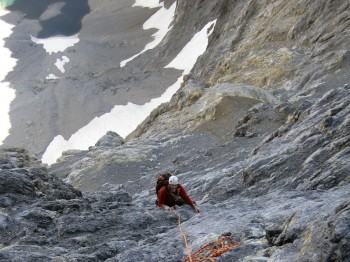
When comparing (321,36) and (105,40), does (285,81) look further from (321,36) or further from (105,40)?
(105,40)

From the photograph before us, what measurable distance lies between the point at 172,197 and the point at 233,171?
5.24 metres

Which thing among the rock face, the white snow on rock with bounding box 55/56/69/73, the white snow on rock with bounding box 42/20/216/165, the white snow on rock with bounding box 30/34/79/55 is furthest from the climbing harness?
the white snow on rock with bounding box 30/34/79/55

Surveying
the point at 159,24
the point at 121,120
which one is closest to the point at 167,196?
the point at 121,120

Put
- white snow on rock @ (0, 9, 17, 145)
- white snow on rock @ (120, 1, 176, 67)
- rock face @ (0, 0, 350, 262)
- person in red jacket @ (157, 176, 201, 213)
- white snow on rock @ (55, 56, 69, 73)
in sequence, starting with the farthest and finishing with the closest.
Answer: white snow on rock @ (55, 56, 69, 73), white snow on rock @ (120, 1, 176, 67), white snow on rock @ (0, 9, 17, 145), person in red jacket @ (157, 176, 201, 213), rock face @ (0, 0, 350, 262)

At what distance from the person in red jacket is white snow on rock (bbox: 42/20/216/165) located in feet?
136

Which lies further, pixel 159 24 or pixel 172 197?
pixel 159 24

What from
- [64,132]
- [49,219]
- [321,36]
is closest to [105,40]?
Answer: [64,132]

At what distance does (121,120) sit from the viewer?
5947cm

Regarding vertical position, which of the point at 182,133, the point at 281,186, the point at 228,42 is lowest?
the point at 281,186

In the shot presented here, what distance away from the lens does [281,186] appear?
1330cm

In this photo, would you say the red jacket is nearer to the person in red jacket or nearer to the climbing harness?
the person in red jacket

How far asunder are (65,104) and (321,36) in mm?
44951

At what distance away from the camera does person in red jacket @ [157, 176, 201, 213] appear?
43.4ft

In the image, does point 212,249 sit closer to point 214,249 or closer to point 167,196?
point 214,249
